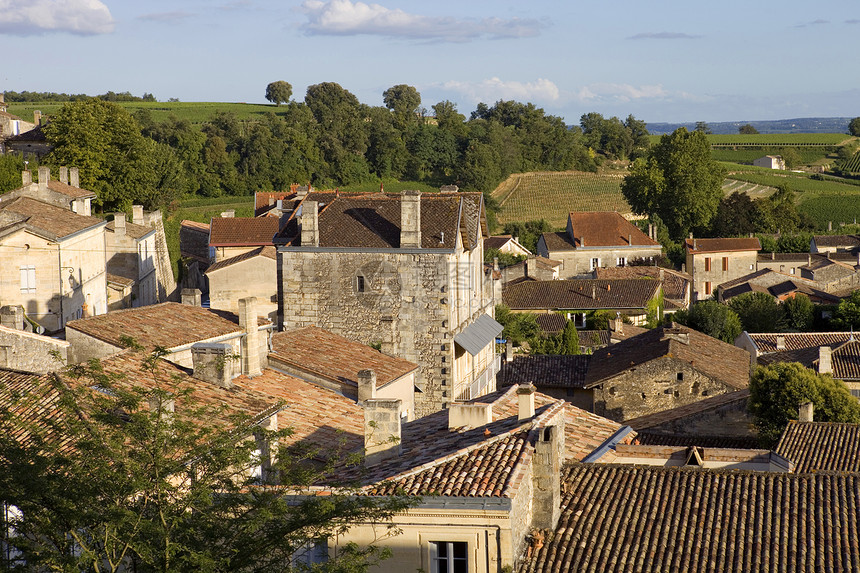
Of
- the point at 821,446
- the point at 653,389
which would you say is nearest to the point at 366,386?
the point at 821,446

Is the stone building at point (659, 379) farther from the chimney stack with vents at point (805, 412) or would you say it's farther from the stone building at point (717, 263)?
the stone building at point (717, 263)

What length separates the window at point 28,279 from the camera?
30.4 m


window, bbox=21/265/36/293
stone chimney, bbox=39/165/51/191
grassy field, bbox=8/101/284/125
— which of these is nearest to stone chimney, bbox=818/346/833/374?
window, bbox=21/265/36/293

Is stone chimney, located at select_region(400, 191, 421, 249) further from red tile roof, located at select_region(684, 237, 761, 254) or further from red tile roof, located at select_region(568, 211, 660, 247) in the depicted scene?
red tile roof, located at select_region(684, 237, 761, 254)

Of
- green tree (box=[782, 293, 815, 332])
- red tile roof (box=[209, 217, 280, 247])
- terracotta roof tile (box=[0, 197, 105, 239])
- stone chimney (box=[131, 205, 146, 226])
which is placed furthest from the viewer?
green tree (box=[782, 293, 815, 332])

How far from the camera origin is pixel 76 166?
48188mm

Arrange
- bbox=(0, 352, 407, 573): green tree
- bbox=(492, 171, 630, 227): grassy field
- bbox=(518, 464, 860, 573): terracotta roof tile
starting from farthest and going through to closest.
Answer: bbox=(492, 171, 630, 227): grassy field → bbox=(518, 464, 860, 573): terracotta roof tile → bbox=(0, 352, 407, 573): green tree

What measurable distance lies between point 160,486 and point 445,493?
320cm

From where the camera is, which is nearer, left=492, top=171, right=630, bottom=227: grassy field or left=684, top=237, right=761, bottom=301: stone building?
left=684, top=237, right=761, bottom=301: stone building

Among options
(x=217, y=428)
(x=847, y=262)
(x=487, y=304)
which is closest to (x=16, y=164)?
(x=487, y=304)

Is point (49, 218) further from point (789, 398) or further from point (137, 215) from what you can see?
point (789, 398)

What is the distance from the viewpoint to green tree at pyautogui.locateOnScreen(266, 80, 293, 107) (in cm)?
13766

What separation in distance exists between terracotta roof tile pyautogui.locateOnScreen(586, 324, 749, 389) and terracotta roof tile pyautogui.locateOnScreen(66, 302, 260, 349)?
44.5 feet

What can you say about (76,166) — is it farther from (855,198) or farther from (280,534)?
(855,198)
